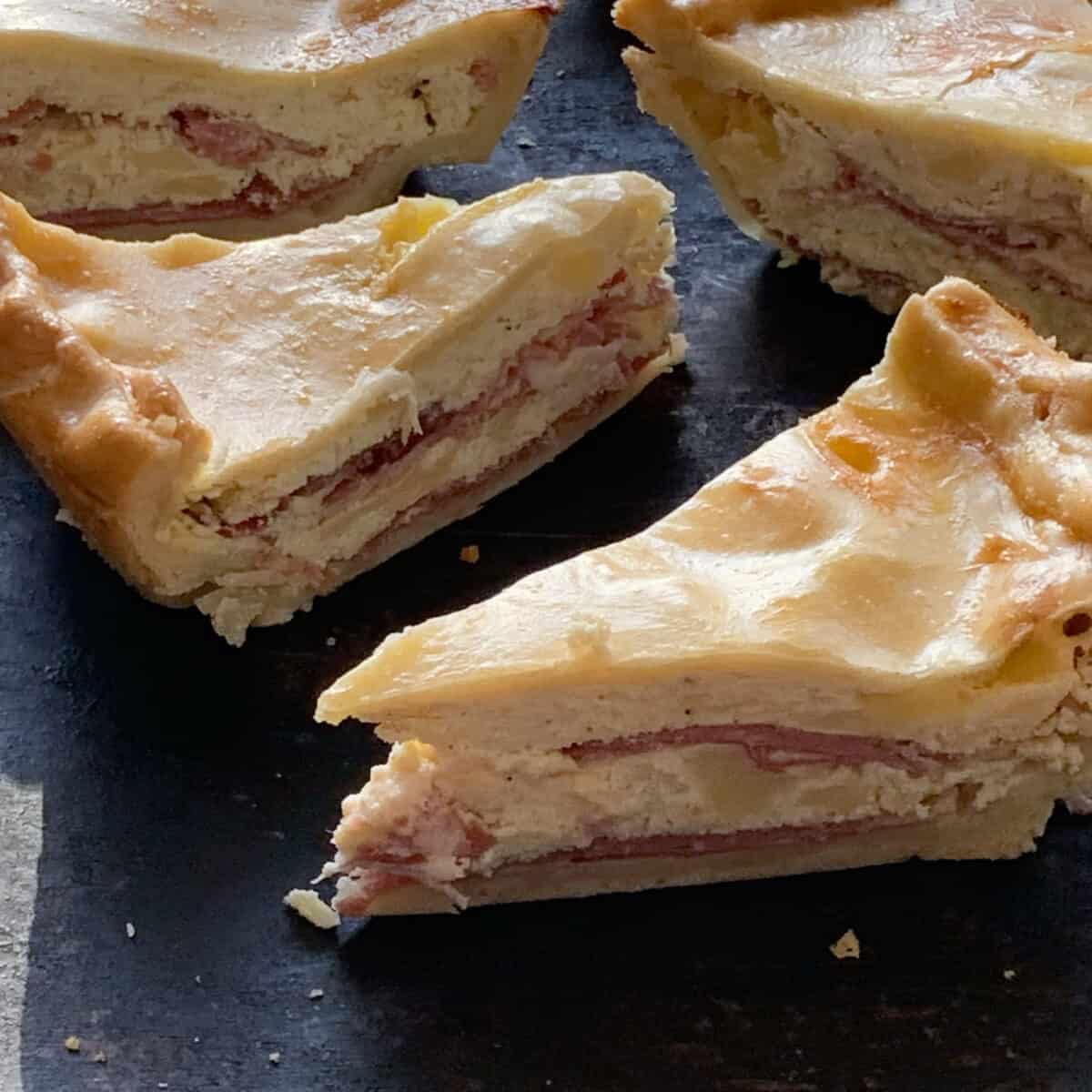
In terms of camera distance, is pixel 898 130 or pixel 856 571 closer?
pixel 856 571

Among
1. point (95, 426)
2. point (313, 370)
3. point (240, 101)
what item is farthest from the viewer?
point (240, 101)

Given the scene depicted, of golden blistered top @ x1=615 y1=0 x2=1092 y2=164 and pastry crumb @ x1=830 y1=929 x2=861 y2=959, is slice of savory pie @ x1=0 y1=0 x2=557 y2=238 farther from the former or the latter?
pastry crumb @ x1=830 y1=929 x2=861 y2=959

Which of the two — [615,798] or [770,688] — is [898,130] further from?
[615,798]

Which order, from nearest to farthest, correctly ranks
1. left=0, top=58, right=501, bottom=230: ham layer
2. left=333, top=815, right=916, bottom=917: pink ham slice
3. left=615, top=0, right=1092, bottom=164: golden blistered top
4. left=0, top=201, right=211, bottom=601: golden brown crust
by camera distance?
left=333, top=815, right=916, bottom=917: pink ham slice, left=0, top=201, right=211, bottom=601: golden brown crust, left=615, top=0, right=1092, bottom=164: golden blistered top, left=0, top=58, right=501, bottom=230: ham layer

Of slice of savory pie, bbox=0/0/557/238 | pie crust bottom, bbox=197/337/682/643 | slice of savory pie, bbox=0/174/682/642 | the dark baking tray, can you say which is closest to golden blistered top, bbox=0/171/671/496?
slice of savory pie, bbox=0/174/682/642

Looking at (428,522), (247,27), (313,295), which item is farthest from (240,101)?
(428,522)
